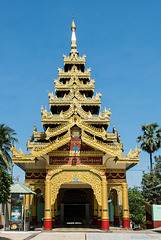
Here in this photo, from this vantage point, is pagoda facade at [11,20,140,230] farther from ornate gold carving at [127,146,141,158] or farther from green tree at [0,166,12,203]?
green tree at [0,166,12,203]

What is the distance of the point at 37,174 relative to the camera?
2602 centimetres

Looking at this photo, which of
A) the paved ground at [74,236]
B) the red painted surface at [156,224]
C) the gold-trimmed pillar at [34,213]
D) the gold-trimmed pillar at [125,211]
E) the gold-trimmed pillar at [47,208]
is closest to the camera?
the paved ground at [74,236]

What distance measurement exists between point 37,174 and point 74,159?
454cm

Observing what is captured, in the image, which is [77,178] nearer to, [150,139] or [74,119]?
[74,119]

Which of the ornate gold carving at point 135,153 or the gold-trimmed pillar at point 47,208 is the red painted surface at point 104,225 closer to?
the gold-trimmed pillar at point 47,208

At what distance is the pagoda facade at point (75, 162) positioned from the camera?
23109 mm

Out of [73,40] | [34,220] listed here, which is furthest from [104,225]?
[73,40]

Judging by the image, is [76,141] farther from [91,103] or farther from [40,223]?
[40,223]

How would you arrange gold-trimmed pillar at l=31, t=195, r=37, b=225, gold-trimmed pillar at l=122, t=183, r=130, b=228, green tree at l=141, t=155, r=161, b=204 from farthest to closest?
green tree at l=141, t=155, r=161, b=204, gold-trimmed pillar at l=31, t=195, r=37, b=225, gold-trimmed pillar at l=122, t=183, r=130, b=228

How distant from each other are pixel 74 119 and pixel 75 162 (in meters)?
3.71

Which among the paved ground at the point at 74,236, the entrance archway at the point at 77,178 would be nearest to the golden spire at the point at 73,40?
the entrance archway at the point at 77,178

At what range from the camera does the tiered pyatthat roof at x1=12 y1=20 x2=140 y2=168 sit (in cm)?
2323

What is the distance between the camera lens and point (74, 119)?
23844 millimetres

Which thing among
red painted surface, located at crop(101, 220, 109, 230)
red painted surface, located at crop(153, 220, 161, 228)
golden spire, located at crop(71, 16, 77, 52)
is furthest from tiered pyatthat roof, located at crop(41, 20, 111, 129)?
red painted surface, located at crop(153, 220, 161, 228)
